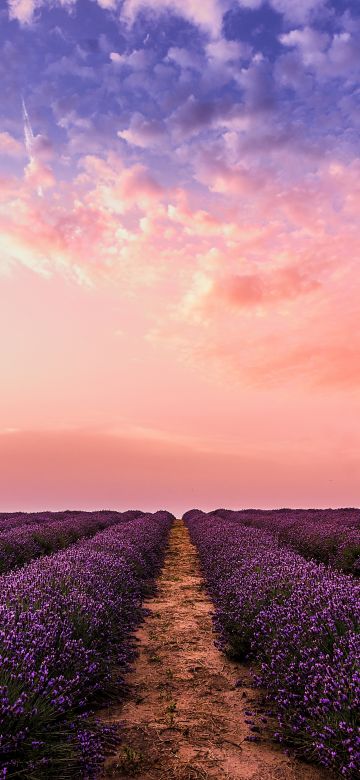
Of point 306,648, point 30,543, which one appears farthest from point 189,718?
point 30,543

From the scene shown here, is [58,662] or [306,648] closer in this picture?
[58,662]

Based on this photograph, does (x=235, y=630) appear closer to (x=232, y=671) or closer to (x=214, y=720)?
(x=232, y=671)

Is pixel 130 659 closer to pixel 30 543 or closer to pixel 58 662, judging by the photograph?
pixel 58 662

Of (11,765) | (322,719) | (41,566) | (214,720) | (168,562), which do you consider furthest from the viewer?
(168,562)

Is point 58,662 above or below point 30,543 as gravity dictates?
below

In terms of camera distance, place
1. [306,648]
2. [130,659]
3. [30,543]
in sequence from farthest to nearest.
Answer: [30,543]
[130,659]
[306,648]

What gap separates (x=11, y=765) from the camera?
2648mm

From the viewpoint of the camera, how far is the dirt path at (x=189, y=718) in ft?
10.4

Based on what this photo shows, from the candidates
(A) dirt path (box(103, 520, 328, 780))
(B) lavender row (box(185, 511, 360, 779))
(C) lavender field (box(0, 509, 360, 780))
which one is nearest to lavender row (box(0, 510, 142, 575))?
(C) lavender field (box(0, 509, 360, 780))

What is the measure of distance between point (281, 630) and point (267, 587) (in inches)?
51.4

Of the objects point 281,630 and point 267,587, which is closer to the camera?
point 281,630

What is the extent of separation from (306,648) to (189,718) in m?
1.17

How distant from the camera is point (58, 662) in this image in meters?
3.47

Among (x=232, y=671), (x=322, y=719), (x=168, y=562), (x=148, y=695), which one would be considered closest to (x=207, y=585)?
(x=168, y=562)
